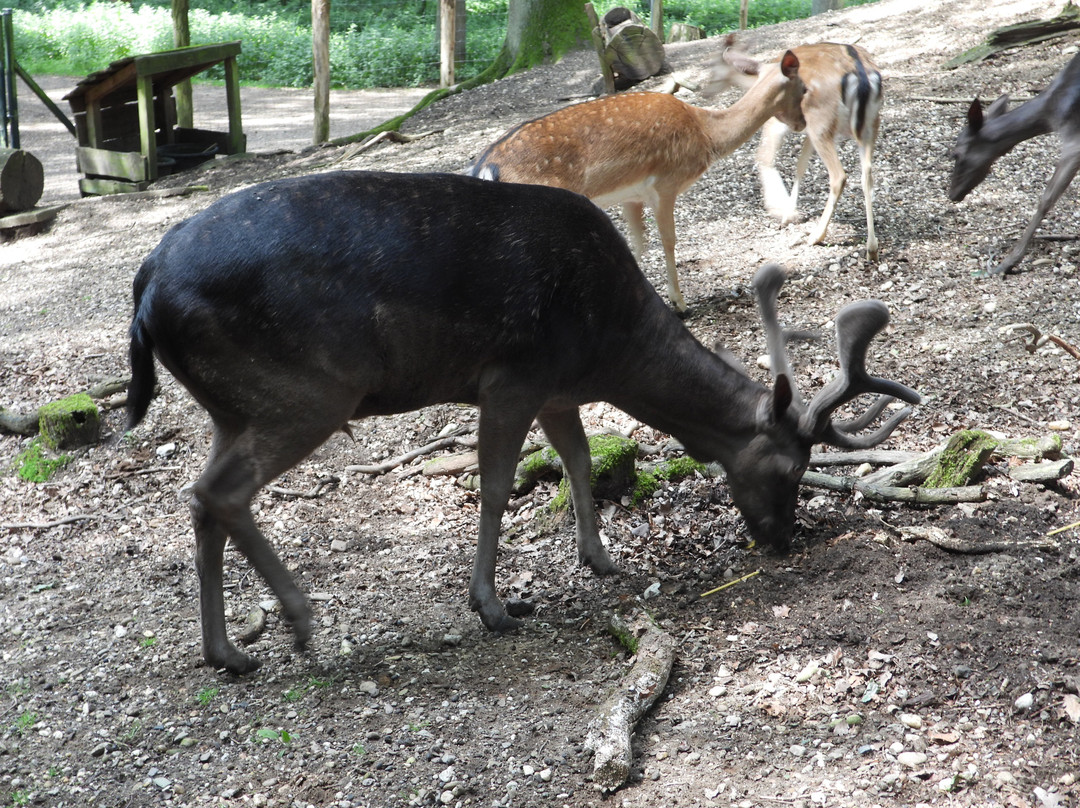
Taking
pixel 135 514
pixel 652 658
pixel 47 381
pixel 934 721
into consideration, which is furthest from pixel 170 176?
pixel 934 721

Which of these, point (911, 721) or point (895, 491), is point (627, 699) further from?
point (895, 491)

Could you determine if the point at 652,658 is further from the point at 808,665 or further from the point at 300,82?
the point at 300,82

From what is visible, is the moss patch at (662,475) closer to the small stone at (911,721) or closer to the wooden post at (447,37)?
the small stone at (911,721)

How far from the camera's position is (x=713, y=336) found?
7.02 m

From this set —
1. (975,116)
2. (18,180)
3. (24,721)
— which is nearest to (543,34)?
(18,180)

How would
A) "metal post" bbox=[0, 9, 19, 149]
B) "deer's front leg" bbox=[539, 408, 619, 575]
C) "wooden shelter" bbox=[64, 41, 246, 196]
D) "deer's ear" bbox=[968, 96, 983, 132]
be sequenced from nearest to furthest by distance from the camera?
1. "deer's front leg" bbox=[539, 408, 619, 575]
2. "deer's ear" bbox=[968, 96, 983, 132]
3. "metal post" bbox=[0, 9, 19, 149]
4. "wooden shelter" bbox=[64, 41, 246, 196]

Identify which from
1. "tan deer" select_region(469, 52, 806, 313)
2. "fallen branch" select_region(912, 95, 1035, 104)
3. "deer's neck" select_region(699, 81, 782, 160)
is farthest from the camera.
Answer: "fallen branch" select_region(912, 95, 1035, 104)

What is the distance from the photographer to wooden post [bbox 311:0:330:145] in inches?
498

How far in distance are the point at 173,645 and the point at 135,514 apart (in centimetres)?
150

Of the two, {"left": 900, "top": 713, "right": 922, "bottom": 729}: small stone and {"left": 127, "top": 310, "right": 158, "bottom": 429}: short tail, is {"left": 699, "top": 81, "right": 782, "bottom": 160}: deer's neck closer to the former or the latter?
{"left": 127, "top": 310, "right": 158, "bottom": 429}: short tail

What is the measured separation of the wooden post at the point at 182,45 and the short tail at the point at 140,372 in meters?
11.4

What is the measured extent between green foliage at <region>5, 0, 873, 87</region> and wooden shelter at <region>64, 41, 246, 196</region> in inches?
362

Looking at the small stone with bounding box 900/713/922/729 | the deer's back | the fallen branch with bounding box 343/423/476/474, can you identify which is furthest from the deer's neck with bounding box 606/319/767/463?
the fallen branch with bounding box 343/423/476/474

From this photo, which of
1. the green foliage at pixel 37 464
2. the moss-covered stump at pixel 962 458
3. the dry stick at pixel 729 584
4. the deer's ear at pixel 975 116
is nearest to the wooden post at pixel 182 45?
the green foliage at pixel 37 464
